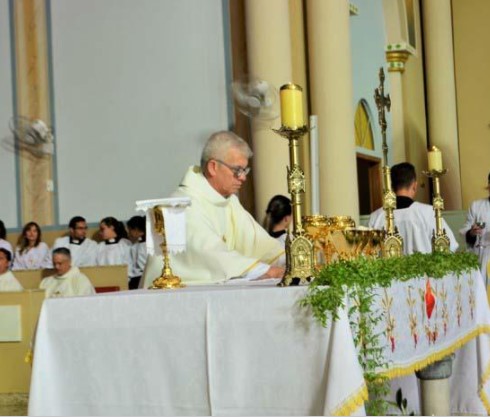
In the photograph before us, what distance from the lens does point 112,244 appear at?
12.3 metres

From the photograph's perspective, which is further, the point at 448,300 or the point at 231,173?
the point at 231,173

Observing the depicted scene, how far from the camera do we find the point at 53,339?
14.5ft

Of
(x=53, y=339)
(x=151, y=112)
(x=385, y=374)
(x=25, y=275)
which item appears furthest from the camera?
(x=151, y=112)

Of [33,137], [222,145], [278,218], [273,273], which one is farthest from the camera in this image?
[33,137]

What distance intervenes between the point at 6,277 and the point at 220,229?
4872 mm

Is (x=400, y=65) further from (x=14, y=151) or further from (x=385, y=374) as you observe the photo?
(x=385, y=374)

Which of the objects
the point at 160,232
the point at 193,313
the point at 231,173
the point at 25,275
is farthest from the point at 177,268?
the point at 25,275

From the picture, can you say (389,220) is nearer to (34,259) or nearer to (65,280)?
(65,280)

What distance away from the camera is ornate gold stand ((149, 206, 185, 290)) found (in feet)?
15.9

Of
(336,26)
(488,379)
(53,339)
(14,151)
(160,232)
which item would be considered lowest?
(488,379)

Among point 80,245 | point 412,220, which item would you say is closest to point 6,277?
point 80,245

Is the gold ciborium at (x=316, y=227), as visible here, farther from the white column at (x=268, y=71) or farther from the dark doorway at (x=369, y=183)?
the dark doorway at (x=369, y=183)

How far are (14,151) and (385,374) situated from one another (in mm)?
10571

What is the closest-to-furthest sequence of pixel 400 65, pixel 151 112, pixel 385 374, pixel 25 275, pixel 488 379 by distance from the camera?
pixel 385 374 < pixel 488 379 < pixel 25 275 < pixel 151 112 < pixel 400 65
